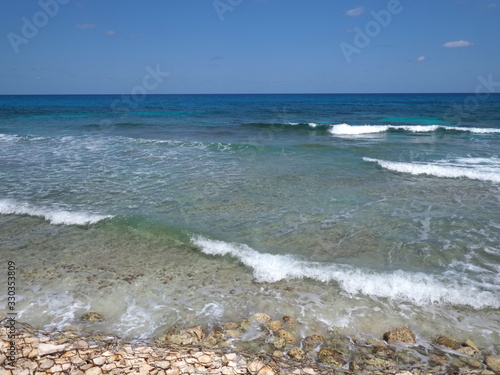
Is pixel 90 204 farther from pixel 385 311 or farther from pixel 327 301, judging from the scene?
pixel 385 311

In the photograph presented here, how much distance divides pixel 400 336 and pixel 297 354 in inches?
59.5

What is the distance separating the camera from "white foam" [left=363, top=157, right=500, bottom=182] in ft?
40.9

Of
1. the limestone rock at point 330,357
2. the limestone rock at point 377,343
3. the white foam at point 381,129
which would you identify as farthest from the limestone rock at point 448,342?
the white foam at point 381,129

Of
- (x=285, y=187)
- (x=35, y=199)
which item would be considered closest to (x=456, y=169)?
(x=285, y=187)

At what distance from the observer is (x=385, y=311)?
501cm

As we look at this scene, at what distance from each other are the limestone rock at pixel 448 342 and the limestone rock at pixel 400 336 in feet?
1.10

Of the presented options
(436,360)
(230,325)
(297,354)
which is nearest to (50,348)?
(230,325)

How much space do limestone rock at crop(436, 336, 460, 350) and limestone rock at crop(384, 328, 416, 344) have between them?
0.34 metres

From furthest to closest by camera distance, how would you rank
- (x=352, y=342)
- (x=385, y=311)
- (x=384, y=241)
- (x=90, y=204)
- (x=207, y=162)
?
(x=207, y=162), (x=90, y=204), (x=384, y=241), (x=385, y=311), (x=352, y=342)

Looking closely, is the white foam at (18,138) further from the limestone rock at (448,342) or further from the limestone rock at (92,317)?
Answer: the limestone rock at (448,342)

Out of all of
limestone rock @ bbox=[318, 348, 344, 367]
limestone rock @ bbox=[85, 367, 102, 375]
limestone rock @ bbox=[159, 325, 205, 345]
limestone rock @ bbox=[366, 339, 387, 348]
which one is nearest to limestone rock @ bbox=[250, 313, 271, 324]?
limestone rock @ bbox=[159, 325, 205, 345]

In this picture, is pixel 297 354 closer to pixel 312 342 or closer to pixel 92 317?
pixel 312 342

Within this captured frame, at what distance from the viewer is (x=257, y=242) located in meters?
7.30

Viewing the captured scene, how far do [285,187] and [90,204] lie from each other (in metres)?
6.30
